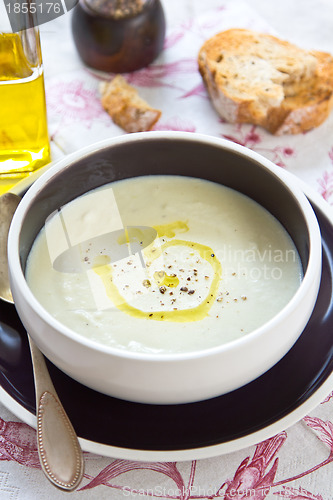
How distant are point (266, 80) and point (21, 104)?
671 mm

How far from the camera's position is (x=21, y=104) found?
4.55 ft

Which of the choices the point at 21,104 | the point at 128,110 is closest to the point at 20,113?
the point at 21,104

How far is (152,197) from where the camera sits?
48.3 inches

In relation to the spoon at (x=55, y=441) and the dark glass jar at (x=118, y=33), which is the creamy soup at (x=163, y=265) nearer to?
the spoon at (x=55, y=441)

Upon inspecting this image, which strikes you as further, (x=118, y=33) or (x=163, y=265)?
(x=118, y=33)

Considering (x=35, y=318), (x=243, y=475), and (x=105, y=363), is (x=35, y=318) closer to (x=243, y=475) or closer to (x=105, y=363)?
(x=105, y=363)

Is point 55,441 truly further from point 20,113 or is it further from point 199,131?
point 199,131

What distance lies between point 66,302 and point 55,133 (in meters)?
0.73

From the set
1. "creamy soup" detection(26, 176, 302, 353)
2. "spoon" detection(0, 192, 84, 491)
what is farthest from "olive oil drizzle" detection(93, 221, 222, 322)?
"spoon" detection(0, 192, 84, 491)

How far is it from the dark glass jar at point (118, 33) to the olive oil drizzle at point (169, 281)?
760mm

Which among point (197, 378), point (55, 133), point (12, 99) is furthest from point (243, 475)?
point (55, 133)

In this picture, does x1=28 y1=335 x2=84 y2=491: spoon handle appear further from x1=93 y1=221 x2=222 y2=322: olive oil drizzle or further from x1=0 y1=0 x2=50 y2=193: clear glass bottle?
x1=0 y1=0 x2=50 y2=193: clear glass bottle

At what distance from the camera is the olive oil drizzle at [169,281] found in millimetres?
1007

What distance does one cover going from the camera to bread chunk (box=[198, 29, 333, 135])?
1.63m
